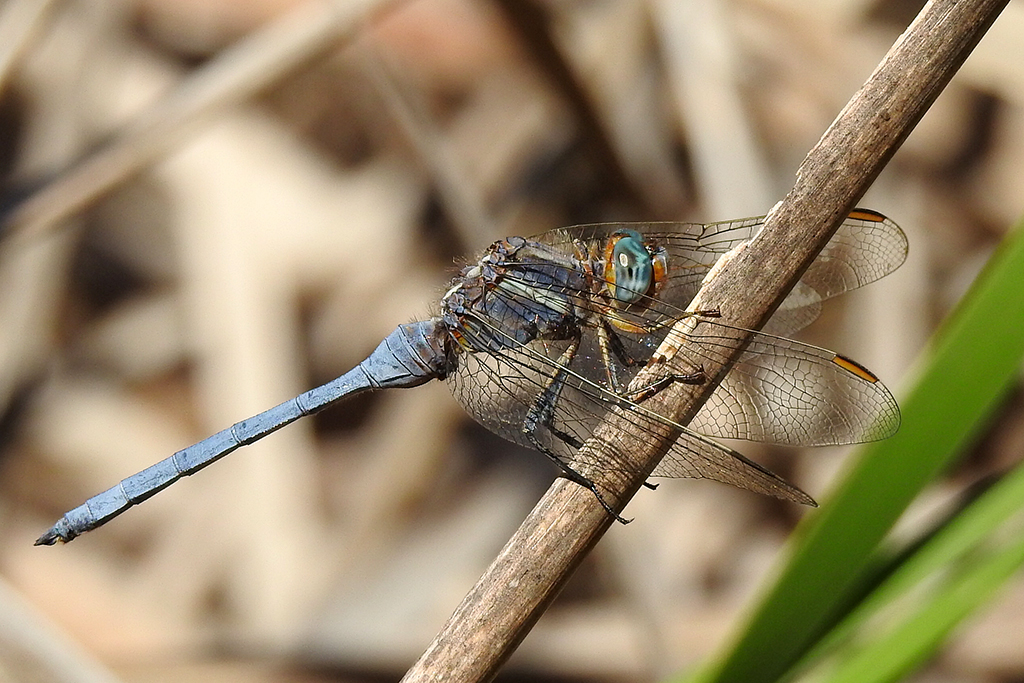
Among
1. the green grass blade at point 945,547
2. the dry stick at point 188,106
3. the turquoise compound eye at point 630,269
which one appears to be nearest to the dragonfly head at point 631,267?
the turquoise compound eye at point 630,269

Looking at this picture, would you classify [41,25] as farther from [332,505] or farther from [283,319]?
[332,505]

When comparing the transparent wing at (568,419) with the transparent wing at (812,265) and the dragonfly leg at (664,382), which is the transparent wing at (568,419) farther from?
the transparent wing at (812,265)

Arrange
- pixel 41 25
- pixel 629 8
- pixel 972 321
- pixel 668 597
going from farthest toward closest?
pixel 629 8 → pixel 668 597 → pixel 41 25 → pixel 972 321

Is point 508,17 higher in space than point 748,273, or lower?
higher

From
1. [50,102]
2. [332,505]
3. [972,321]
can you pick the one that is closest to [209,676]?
[332,505]

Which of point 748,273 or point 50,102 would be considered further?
point 50,102

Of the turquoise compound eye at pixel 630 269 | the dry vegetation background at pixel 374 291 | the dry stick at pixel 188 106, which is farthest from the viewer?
the dry vegetation background at pixel 374 291
